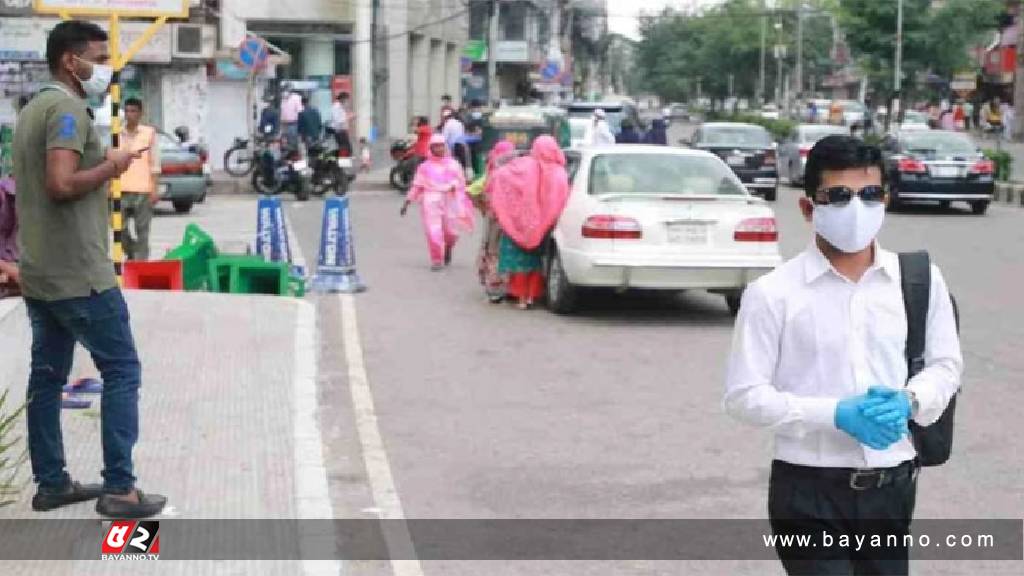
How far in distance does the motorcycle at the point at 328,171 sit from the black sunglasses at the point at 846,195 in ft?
84.1

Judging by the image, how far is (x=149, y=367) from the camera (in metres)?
10.0

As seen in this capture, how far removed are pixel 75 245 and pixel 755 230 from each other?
7.86 meters

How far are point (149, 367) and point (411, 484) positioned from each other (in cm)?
308

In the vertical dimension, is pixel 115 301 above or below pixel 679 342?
above

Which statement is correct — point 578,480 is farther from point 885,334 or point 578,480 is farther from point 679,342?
point 679,342

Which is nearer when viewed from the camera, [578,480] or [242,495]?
[242,495]

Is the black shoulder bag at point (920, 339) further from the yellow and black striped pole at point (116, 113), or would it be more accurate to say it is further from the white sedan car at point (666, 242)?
the white sedan car at point (666, 242)

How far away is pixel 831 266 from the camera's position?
383cm

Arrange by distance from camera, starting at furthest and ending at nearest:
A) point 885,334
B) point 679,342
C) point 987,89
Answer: point 987,89, point 679,342, point 885,334

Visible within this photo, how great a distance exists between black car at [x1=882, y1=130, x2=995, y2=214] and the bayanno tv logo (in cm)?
2205

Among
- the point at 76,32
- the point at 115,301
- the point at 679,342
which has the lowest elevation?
the point at 679,342

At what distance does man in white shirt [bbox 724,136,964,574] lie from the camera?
3785mm

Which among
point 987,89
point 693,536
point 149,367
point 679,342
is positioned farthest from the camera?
point 987,89

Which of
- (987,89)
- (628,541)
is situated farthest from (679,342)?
(987,89)
